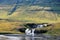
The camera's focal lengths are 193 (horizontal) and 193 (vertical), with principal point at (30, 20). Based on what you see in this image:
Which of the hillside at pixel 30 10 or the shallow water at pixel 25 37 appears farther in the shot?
the hillside at pixel 30 10

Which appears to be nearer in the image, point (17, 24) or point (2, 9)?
point (17, 24)

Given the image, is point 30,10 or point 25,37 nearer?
point 25,37

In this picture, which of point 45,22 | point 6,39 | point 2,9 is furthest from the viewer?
point 2,9

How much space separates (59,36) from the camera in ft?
49.8

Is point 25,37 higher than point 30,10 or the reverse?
the reverse

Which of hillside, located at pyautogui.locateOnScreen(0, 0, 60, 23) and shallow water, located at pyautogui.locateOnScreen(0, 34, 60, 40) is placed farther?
hillside, located at pyautogui.locateOnScreen(0, 0, 60, 23)

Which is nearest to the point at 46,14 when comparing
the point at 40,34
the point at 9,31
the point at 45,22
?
the point at 45,22

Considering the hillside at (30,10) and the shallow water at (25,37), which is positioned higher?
the hillside at (30,10)

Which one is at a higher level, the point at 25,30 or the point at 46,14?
the point at 46,14

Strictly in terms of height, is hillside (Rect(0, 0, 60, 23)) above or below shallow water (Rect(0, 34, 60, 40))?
above

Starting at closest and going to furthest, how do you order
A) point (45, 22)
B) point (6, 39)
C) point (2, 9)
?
point (6, 39) < point (45, 22) < point (2, 9)

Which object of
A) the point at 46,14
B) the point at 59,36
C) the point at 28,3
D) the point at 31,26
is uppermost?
the point at 28,3

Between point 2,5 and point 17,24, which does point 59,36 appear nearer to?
point 17,24

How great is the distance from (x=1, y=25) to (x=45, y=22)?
362cm
